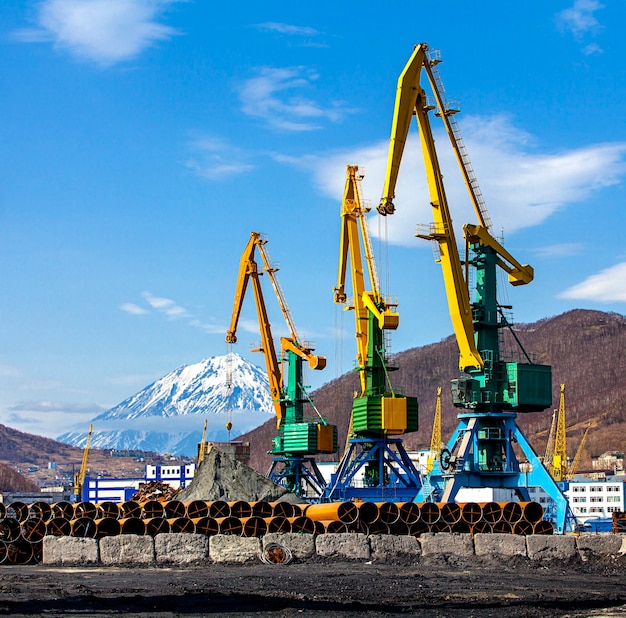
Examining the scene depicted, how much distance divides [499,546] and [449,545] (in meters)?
1.51

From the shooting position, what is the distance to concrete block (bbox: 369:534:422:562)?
33.7 metres

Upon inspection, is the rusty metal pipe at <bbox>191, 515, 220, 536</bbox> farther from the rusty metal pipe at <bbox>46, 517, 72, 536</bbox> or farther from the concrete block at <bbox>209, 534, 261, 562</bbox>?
the rusty metal pipe at <bbox>46, 517, 72, 536</bbox>

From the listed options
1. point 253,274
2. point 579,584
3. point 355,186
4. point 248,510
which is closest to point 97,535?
point 248,510

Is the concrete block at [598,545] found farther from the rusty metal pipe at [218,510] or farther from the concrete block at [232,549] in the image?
the rusty metal pipe at [218,510]

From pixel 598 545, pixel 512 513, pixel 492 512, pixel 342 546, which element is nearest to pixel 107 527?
pixel 342 546

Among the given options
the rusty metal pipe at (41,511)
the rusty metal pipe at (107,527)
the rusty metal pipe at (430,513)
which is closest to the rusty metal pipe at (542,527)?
the rusty metal pipe at (430,513)

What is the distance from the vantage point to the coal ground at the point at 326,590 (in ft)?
73.8

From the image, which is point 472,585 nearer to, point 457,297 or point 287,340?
point 457,297

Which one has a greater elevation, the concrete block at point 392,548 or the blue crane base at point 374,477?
the blue crane base at point 374,477

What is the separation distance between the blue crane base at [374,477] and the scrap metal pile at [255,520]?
30.7 meters

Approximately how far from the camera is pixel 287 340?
86375 mm

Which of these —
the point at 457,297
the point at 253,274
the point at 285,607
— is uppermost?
the point at 253,274

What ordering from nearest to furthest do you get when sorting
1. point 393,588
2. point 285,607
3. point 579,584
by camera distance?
1. point 285,607
2. point 393,588
3. point 579,584

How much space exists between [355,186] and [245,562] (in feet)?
165
